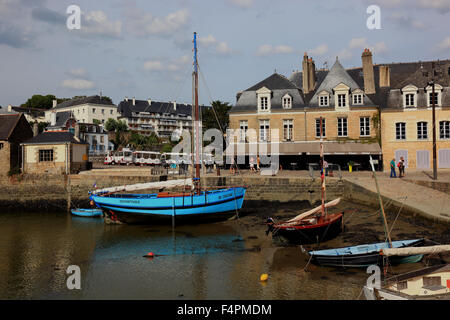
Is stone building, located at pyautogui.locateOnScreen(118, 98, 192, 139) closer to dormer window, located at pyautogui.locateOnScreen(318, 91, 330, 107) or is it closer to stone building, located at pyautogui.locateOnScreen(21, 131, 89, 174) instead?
stone building, located at pyautogui.locateOnScreen(21, 131, 89, 174)

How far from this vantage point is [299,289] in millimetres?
11375

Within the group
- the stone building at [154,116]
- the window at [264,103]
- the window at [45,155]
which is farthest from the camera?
the stone building at [154,116]

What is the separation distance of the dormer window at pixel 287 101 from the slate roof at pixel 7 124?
24668mm

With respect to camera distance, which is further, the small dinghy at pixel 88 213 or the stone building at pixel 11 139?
the stone building at pixel 11 139

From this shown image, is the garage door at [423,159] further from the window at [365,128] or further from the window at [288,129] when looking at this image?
the window at [288,129]

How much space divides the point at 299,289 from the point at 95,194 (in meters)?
17.6

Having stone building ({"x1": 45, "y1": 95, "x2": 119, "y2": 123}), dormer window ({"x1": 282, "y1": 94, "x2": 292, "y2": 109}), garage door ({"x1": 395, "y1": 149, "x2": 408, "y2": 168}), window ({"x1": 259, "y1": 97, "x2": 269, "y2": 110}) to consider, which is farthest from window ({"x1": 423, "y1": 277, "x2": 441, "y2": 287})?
stone building ({"x1": 45, "y1": 95, "x2": 119, "y2": 123})

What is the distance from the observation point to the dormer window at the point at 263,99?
1398 inches

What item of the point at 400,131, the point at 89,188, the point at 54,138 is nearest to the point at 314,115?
the point at 400,131

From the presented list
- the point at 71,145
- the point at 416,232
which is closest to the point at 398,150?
the point at 416,232

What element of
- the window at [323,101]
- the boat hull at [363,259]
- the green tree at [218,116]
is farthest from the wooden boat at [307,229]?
the green tree at [218,116]

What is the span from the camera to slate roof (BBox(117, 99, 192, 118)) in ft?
284

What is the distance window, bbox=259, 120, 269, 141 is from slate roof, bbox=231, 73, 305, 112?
5.20 ft
